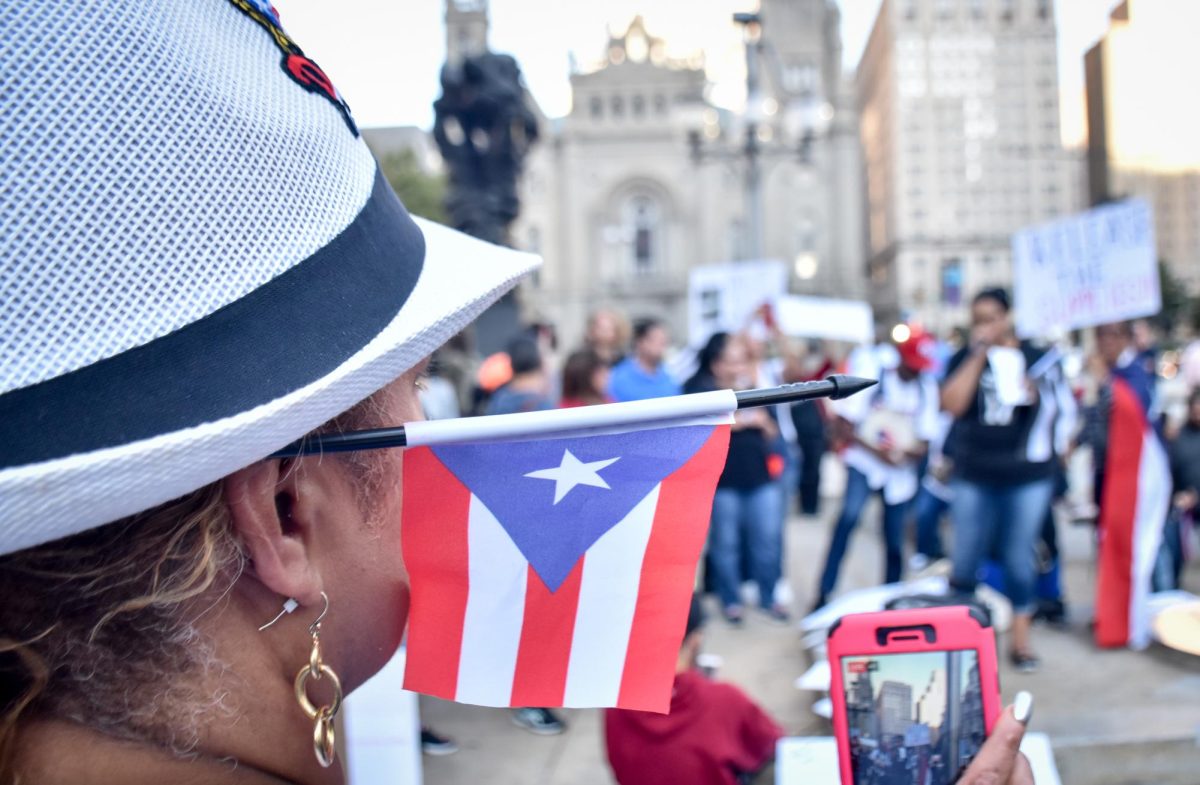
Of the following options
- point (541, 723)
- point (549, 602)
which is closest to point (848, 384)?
point (549, 602)

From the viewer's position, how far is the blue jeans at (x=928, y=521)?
6.64m

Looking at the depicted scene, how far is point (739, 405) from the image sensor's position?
3.06 feet

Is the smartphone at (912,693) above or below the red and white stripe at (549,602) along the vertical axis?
below

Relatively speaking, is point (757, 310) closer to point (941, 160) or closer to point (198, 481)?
point (198, 481)

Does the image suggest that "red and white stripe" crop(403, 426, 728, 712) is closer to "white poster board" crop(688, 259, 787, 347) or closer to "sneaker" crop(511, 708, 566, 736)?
"sneaker" crop(511, 708, 566, 736)

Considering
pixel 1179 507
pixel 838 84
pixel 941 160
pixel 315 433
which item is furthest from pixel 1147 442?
pixel 941 160

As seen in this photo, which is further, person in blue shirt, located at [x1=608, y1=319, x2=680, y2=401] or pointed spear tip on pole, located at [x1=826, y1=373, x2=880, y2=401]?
person in blue shirt, located at [x1=608, y1=319, x2=680, y2=401]

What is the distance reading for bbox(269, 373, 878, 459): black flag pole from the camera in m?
0.86

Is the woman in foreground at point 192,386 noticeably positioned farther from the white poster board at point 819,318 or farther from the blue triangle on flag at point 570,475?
the white poster board at point 819,318

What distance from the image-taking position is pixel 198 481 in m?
0.68

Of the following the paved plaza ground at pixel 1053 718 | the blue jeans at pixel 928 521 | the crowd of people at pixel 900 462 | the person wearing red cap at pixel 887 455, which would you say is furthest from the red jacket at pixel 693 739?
the blue jeans at pixel 928 521

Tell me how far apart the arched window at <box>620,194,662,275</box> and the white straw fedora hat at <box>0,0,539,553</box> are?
43822 millimetres

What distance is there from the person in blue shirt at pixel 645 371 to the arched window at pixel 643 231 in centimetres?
3862

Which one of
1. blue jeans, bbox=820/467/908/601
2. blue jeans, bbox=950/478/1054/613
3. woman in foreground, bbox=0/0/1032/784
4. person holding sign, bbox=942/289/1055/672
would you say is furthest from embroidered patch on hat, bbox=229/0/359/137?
blue jeans, bbox=820/467/908/601
